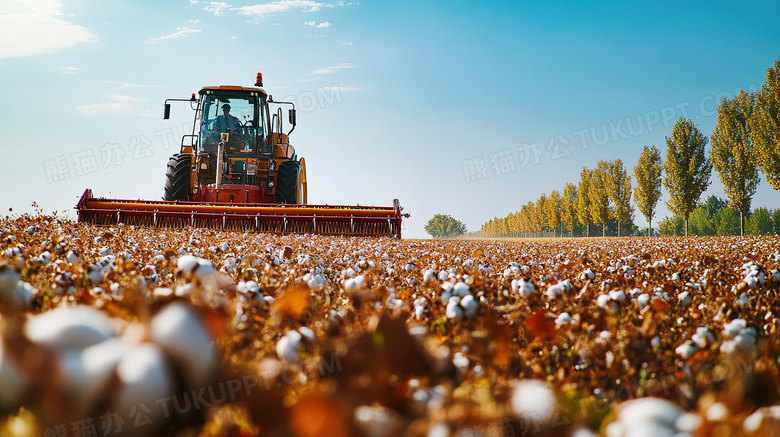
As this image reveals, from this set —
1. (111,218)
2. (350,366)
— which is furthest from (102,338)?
(111,218)

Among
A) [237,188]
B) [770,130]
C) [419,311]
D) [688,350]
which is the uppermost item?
[770,130]

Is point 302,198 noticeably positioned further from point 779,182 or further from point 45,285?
point 779,182

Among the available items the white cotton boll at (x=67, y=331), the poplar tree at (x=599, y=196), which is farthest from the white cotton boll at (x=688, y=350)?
the poplar tree at (x=599, y=196)

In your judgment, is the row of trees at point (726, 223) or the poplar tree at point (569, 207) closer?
the poplar tree at point (569, 207)

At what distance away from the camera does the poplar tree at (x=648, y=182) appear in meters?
45.4

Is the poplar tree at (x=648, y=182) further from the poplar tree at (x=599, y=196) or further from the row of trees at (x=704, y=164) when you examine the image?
the poplar tree at (x=599, y=196)

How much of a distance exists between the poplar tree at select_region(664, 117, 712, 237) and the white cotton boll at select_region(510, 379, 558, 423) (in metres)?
45.5

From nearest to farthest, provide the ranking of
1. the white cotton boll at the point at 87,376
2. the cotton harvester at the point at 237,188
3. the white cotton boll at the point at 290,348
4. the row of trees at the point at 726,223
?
the white cotton boll at the point at 87,376 → the white cotton boll at the point at 290,348 → the cotton harvester at the point at 237,188 → the row of trees at the point at 726,223

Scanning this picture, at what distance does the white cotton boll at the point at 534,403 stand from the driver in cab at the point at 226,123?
47.0 ft

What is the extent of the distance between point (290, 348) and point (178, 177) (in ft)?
46.9

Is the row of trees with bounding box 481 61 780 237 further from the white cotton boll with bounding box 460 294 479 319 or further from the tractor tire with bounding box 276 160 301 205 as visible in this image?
the white cotton boll with bounding box 460 294 479 319

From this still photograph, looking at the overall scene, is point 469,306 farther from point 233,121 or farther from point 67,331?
point 233,121

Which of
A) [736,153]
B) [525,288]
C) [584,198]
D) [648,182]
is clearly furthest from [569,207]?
[525,288]

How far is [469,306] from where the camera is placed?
187cm
